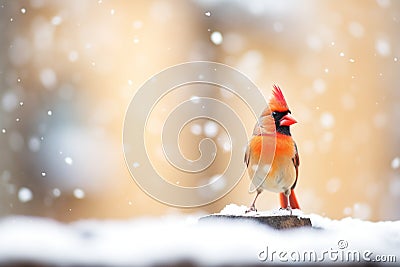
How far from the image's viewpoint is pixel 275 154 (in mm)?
1034

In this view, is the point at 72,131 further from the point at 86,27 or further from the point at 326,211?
the point at 326,211

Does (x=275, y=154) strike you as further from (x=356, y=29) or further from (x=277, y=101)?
(x=356, y=29)

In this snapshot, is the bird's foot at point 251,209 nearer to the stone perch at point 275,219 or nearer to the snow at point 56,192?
the stone perch at point 275,219

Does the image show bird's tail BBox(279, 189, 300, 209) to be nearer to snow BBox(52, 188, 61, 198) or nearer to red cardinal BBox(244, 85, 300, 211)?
red cardinal BBox(244, 85, 300, 211)

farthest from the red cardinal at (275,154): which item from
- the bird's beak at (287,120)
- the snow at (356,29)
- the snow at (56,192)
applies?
the snow at (56,192)

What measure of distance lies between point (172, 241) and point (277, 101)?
0.30 metres

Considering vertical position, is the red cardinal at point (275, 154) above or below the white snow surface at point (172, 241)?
above

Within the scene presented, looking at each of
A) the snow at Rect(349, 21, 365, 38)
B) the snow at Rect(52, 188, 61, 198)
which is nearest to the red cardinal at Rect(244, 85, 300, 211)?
the snow at Rect(349, 21, 365, 38)

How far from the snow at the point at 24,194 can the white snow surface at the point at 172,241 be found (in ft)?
0.10

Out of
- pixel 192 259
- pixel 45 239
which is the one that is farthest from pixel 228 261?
pixel 45 239

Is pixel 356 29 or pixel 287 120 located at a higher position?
pixel 356 29

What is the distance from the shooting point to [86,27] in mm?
1081

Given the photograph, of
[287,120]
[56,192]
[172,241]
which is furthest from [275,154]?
[56,192]

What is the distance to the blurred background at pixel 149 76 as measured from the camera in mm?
1064
